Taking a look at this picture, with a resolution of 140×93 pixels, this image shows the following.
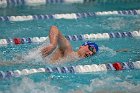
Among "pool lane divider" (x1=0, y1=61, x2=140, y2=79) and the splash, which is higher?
"pool lane divider" (x1=0, y1=61, x2=140, y2=79)

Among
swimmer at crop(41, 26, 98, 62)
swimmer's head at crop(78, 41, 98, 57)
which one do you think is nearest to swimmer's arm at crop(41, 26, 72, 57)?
swimmer at crop(41, 26, 98, 62)

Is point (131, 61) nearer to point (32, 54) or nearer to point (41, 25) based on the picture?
point (32, 54)

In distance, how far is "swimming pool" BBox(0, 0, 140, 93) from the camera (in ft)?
14.3

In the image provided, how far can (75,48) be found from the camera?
→ 5.65 m

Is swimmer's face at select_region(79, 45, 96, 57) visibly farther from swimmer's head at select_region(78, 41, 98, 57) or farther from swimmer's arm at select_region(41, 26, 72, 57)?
swimmer's arm at select_region(41, 26, 72, 57)

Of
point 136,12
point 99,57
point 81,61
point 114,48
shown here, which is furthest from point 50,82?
point 136,12

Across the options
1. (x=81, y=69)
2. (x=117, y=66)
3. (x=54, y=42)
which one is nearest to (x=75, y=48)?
(x=81, y=69)

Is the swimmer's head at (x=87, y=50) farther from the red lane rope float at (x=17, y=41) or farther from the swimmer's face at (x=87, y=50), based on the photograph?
the red lane rope float at (x=17, y=41)

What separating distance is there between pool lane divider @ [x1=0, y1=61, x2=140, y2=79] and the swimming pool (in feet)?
0.18

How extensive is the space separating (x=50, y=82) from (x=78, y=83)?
14.4 inches

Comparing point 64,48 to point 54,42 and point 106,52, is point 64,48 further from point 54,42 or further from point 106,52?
point 106,52

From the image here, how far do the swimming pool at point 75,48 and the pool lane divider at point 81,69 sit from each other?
0.06 m

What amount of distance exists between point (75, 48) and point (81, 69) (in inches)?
36.0

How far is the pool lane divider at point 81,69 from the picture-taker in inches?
177
